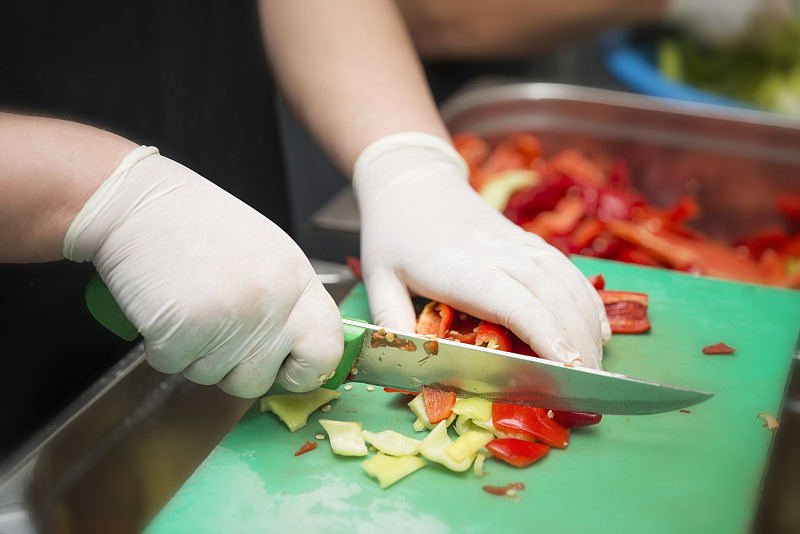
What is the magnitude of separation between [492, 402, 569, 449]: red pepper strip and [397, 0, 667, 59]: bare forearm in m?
2.36

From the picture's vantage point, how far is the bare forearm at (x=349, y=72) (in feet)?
5.58

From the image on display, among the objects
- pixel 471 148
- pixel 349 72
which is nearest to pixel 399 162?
pixel 349 72

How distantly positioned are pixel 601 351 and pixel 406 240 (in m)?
0.46

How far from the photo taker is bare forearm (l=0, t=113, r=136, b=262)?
3.56 feet

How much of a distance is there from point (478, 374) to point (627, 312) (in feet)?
1.54

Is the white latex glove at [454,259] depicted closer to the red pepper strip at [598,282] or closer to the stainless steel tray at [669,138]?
the red pepper strip at [598,282]

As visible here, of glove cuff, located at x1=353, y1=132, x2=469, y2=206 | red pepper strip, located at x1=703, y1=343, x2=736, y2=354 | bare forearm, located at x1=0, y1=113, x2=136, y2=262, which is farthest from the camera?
glove cuff, located at x1=353, y1=132, x2=469, y2=206

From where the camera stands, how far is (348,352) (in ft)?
4.10

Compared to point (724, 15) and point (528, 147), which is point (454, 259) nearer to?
point (528, 147)

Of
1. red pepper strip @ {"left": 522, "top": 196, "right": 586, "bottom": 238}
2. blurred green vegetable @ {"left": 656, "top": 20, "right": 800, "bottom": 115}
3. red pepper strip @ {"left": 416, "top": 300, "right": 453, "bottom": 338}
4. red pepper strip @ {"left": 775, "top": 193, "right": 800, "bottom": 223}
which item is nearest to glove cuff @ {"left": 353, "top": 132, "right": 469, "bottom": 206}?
red pepper strip @ {"left": 416, "top": 300, "right": 453, "bottom": 338}

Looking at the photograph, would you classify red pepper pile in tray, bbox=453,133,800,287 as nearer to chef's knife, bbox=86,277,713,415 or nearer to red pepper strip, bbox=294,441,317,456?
chef's knife, bbox=86,277,713,415

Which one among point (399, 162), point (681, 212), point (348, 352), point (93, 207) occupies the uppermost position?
point (93, 207)

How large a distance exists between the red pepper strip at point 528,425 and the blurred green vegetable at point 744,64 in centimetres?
238

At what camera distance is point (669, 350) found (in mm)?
1493
